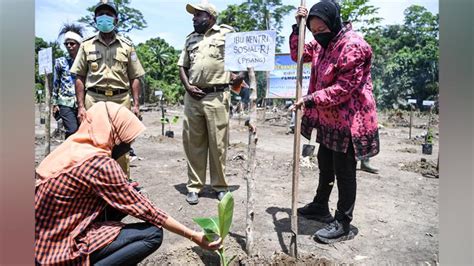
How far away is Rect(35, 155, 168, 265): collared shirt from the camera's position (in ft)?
5.40

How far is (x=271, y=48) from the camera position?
7.35ft

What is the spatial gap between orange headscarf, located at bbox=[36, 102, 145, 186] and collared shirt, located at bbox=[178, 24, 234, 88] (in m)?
1.53

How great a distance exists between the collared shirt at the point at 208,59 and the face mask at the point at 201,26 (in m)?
0.04

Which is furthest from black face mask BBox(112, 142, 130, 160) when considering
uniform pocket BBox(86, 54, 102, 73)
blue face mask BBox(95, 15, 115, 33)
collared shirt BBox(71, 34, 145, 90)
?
blue face mask BBox(95, 15, 115, 33)

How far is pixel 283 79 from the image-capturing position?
938cm

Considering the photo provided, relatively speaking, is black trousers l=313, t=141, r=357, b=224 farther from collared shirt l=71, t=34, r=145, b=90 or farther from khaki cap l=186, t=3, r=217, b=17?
collared shirt l=71, t=34, r=145, b=90

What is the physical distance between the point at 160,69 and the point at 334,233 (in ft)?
104

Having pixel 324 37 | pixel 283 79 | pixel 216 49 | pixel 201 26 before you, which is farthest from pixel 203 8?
pixel 283 79

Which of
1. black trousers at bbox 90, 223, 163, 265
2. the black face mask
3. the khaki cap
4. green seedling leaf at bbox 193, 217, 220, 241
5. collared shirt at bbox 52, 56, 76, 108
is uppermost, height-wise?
the khaki cap
